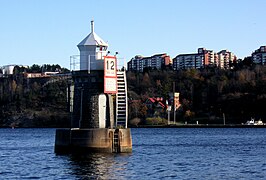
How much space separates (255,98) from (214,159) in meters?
148

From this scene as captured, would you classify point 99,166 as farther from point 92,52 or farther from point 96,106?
point 92,52

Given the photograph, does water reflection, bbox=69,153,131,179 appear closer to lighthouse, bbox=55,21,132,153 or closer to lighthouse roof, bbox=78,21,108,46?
lighthouse, bbox=55,21,132,153

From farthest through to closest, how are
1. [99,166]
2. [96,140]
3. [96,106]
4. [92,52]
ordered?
[92,52] → [96,106] → [96,140] → [99,166]

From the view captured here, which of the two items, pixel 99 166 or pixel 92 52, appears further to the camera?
pixel 92 52

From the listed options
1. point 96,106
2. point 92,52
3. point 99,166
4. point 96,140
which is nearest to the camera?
point 99,166

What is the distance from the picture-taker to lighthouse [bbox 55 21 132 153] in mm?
45844

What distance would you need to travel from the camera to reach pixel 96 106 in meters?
47.1

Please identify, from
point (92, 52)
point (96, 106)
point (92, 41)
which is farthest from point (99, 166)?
point (92, 41)

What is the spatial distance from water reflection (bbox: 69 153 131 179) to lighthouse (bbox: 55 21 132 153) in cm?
81

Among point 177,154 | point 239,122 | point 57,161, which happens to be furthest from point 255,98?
point 57,161

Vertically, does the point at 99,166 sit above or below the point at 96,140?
below

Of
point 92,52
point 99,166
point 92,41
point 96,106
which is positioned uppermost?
point 92,41

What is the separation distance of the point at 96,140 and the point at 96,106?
2886 mm

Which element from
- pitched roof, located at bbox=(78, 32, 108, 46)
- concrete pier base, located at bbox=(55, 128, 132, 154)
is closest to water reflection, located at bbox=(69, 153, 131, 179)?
concrete pier base, located at bbox=(55, 128, 132, 154)
